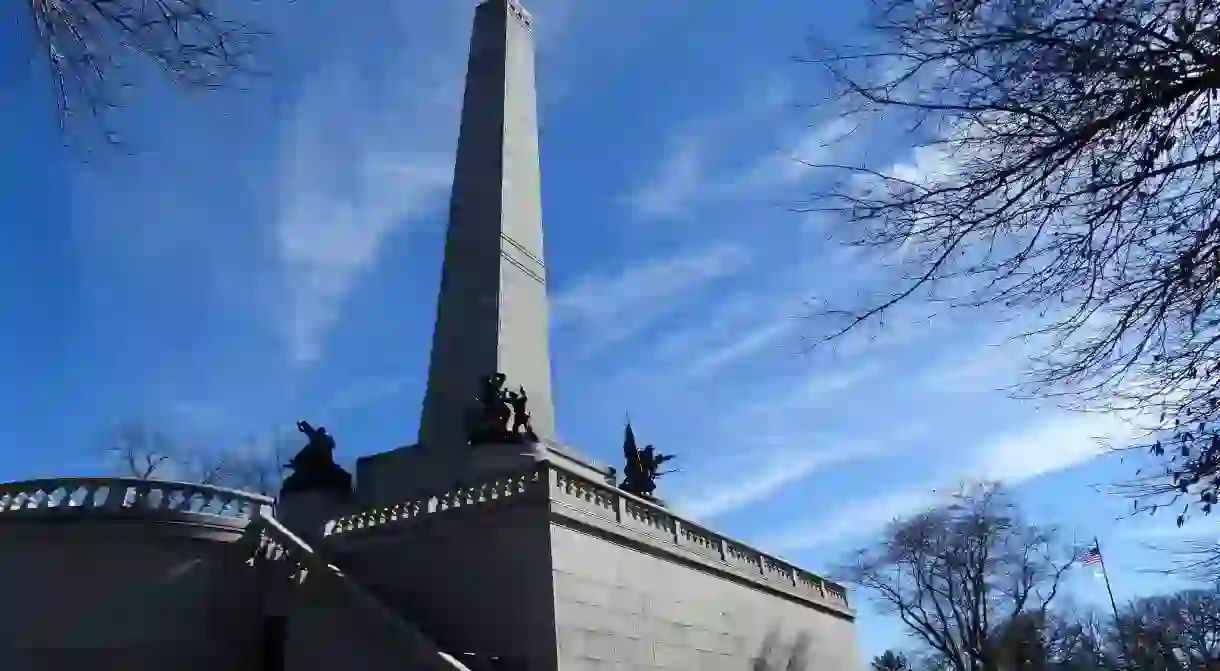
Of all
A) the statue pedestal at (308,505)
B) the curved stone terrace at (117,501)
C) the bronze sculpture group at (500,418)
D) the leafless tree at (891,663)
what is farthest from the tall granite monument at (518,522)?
the leafless tree at (891,663)

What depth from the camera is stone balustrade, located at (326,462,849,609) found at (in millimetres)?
14617

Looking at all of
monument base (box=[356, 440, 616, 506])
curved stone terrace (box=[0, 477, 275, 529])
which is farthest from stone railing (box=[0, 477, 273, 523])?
monument base (box=[356, 440, 616, 506])

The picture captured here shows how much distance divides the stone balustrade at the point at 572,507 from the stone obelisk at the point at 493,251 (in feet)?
16.3

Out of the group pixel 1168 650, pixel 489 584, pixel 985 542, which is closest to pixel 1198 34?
pixel 489 584

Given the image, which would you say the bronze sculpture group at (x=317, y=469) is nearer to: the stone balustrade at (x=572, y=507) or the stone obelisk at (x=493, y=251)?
the stone obelisk at (x=493, y=251)

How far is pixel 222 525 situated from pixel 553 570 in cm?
578

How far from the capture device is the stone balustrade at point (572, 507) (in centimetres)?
1462

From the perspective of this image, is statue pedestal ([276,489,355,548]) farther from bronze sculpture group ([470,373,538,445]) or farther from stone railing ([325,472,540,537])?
stone railing ([325,472,540,537])

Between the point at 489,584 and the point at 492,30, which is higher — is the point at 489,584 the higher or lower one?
the lower one

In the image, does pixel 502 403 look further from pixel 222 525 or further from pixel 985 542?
pixel 985 542

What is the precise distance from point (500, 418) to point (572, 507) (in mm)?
5380

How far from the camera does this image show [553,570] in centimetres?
1378

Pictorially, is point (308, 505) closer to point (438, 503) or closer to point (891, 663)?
point (438, 503)

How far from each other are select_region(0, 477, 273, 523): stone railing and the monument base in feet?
12.8
